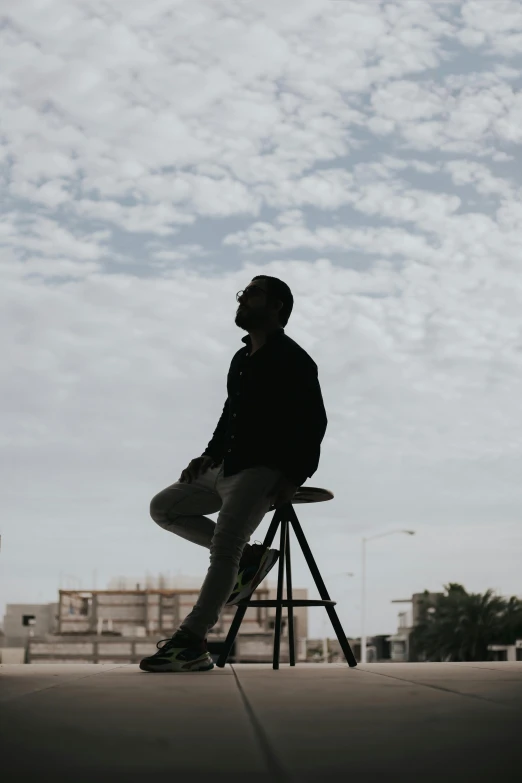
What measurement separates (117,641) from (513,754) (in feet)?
308

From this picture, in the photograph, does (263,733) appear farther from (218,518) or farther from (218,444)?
(218,444)

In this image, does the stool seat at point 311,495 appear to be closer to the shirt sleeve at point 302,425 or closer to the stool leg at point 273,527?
the stool leg at point 273,527

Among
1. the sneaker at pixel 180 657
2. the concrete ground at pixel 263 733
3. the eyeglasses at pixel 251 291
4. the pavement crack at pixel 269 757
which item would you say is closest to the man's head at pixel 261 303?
the eyeglasses at pixel 251 291

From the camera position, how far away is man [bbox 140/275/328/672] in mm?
4723

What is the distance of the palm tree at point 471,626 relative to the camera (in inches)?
1859

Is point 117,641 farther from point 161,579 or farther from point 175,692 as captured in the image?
point 175,692

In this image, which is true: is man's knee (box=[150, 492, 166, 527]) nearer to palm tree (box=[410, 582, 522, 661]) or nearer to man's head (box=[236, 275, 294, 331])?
man's head (box=[236, 275, 294, 331])

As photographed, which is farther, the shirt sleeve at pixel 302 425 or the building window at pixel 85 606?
the building window at pixel 85 606

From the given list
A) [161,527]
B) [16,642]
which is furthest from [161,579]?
[161,527]

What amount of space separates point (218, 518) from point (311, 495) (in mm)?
795

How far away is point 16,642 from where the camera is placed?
4045 inches

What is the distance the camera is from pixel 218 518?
190 inches

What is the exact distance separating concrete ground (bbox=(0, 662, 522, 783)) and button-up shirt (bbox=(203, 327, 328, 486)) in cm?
190

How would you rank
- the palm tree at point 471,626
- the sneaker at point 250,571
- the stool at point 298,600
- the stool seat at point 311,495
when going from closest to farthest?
the sneaker at point 250,571
the stool at point 298,600
the stool seat at point 311,495
the palm tree at point 471,626
